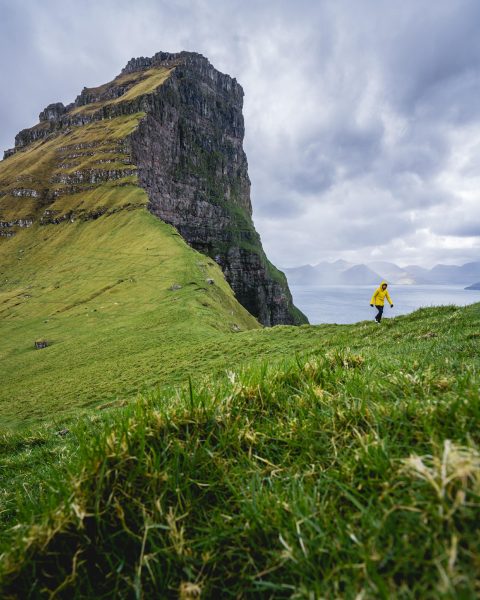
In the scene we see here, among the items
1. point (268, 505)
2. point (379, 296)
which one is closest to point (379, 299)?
A: point (379, 296)

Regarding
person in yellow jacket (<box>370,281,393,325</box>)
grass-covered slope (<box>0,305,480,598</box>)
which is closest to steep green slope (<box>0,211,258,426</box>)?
person in yellow jacket (<box>370,281,393,325</box>)

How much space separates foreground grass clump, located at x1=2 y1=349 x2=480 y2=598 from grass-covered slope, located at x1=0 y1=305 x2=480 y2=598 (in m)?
0.01

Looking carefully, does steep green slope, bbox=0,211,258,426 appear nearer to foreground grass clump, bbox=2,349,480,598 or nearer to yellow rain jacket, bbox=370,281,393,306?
yellow rain jacket, bbox=370,281,393,306

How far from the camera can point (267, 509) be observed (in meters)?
2.45

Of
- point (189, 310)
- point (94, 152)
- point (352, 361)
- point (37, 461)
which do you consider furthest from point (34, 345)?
point (94, 152)

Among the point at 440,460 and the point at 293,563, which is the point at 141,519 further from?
the point at 440,460

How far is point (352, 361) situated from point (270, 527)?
4.20 m

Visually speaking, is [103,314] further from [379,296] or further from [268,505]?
[268,505]

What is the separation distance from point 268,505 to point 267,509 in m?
0.03

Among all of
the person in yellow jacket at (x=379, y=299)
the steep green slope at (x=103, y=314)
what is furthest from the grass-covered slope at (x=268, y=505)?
the person in yellow jacket at (x=379, y=299)

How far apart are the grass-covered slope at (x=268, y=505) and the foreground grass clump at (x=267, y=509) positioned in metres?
0.01

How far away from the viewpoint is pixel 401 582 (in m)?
1.68

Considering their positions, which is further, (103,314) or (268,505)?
(103,314)

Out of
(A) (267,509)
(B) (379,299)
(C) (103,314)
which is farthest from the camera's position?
(C) (103,314)
